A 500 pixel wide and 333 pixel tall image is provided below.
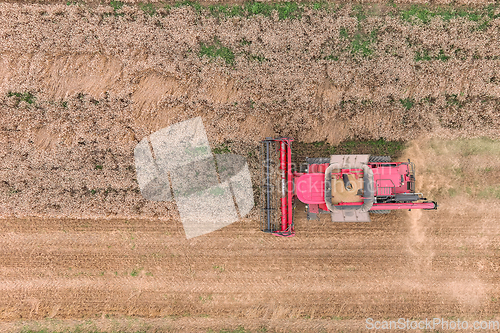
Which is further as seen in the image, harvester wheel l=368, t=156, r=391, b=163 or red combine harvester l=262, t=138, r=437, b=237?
harvester wheel l=368, t=156, r=391, b=163

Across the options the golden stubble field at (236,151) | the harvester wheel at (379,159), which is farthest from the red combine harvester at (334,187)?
the golden stubble field at (236,151)

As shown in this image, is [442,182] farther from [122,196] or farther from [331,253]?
[122,196]

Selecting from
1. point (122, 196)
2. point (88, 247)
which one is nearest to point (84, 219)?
point (88, 247)

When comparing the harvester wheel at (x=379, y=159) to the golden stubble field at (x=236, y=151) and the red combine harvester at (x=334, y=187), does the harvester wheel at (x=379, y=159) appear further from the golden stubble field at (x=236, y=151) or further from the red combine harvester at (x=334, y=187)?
the golden stubble field at (x=236, y=151)

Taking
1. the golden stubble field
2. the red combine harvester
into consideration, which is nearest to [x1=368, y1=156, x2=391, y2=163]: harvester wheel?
the red combine harvester

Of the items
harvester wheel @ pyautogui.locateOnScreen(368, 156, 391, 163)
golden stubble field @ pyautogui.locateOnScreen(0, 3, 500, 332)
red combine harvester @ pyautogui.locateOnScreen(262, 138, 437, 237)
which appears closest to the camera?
red combine harvester @ pyautogui.locateOnScreen(262, 138, 437, 237)

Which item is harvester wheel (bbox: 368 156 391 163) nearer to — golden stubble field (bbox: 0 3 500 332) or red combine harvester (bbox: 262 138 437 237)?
red combine harvester (bbox: 262 138 437 237)
